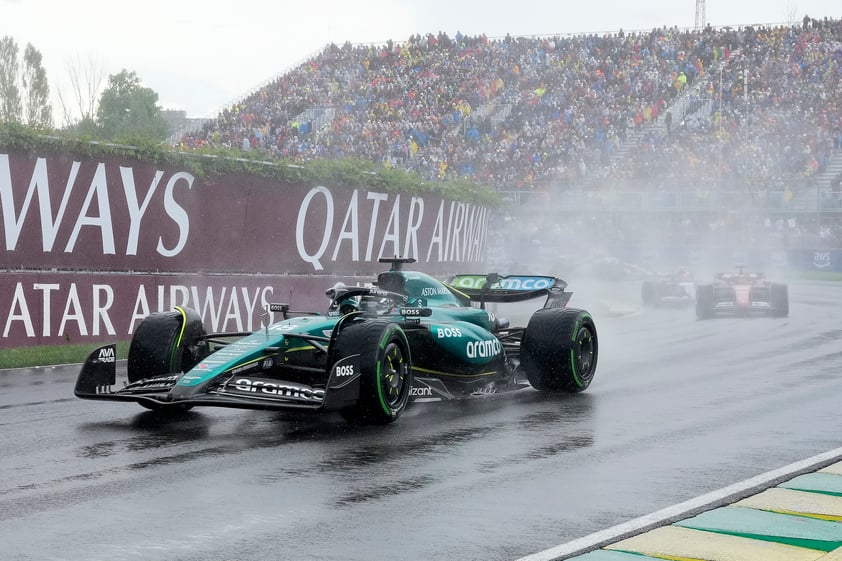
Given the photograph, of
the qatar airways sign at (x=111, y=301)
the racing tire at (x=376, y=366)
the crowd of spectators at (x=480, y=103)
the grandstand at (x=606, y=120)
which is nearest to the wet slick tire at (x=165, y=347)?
the racing tire at (x=376, y=366)

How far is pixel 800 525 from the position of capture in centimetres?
598

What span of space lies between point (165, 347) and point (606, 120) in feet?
120

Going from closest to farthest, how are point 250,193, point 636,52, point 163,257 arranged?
point 163,257 → point 250,193 → point 636,52

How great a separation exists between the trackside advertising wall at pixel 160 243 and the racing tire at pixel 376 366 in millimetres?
6834

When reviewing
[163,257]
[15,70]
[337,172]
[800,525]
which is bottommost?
[800,525]

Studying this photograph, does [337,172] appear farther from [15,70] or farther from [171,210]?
[15,70]

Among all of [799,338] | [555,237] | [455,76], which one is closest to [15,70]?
[455,76]

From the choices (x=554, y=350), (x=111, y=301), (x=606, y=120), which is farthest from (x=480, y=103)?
(x=554, y=350)

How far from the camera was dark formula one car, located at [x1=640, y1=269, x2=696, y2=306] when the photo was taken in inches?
1117

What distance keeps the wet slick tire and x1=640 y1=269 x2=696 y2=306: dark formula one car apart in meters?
20.0

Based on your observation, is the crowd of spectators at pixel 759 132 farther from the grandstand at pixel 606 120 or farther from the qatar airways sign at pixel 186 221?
the qatar airways sign at pixel 186 221

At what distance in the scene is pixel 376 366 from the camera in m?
8.63

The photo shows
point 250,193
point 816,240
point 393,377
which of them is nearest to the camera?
point 393,377

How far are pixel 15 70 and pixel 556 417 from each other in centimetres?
4295
